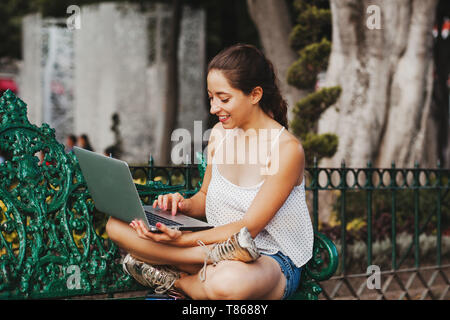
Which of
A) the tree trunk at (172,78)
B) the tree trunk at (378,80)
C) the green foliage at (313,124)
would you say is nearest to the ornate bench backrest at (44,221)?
the green foliage at (313,124)

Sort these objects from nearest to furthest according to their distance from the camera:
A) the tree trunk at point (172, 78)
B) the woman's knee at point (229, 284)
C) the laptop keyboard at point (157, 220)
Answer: the woman's knee at point (229, 284) < the laptop keyboard at point (157, 220) < the tree trunk at point (172, 78)

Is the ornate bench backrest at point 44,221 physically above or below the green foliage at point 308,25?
below

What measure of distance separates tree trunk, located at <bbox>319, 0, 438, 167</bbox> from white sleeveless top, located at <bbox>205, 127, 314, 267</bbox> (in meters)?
5.36

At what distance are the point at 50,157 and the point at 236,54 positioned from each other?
115 centimetres

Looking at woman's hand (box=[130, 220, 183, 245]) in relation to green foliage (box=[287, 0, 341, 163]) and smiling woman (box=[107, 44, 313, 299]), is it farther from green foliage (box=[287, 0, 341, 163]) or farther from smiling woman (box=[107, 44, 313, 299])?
green foliage (box=[287, 0, 341, 163])

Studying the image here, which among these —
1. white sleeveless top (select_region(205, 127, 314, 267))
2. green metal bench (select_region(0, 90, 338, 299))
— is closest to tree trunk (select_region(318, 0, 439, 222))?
white sleeveless top (select_region(205, 127, 314, 267))

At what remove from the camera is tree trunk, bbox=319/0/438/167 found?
8602 millimetres

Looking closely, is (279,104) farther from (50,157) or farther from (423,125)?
(423,125)

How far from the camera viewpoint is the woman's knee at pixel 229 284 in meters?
2.84

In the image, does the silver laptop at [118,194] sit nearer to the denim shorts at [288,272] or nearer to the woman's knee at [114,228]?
the woman's knee at [114,228]

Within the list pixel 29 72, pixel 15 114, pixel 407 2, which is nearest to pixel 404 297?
pixel 15 114

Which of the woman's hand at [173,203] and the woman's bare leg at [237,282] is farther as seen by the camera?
the woman's hand at [173,203]

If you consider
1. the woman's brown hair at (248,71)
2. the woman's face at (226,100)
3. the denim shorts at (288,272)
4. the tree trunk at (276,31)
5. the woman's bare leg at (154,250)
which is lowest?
the denim shorts at (288,272)

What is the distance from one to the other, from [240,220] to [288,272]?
391 millimetres
